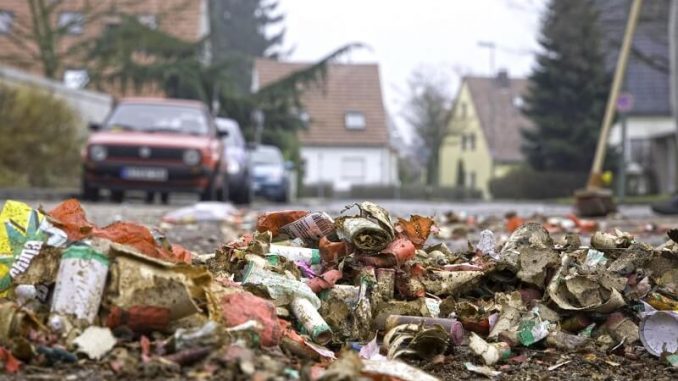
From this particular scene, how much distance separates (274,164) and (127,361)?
22.8m

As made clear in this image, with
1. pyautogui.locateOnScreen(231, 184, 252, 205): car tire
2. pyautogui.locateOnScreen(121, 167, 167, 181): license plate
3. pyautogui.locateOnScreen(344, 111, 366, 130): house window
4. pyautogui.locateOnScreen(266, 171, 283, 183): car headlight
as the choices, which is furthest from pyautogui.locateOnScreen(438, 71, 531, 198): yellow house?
pyautogui.locateOnScreen(121, 167, 167, 181): license plate

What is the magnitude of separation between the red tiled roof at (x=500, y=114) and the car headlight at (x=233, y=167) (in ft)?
150

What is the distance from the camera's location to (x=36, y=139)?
18625 millimetres

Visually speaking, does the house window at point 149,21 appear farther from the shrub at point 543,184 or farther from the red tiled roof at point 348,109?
the red tiled roof at point 348,109

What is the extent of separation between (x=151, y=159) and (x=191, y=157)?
1.98 feet

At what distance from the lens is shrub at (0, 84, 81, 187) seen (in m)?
17.9

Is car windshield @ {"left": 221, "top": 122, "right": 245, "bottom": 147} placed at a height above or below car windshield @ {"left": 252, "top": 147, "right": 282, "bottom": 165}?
above

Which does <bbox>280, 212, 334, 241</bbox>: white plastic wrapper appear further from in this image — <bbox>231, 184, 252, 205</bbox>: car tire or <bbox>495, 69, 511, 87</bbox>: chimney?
<bbox>495, 69, 511, 87</bbox>: chimney

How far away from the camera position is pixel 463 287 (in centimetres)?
338

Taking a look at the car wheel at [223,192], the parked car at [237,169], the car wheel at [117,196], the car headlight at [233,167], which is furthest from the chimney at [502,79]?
the car wheel at [117,196]

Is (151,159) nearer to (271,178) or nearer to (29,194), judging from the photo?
(29,194)

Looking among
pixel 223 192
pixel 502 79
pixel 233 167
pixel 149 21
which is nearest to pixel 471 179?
pixel 502 79

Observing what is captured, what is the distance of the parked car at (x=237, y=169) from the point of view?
17967 mm

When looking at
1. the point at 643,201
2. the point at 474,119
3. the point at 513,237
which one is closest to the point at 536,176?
the point at 643,201
